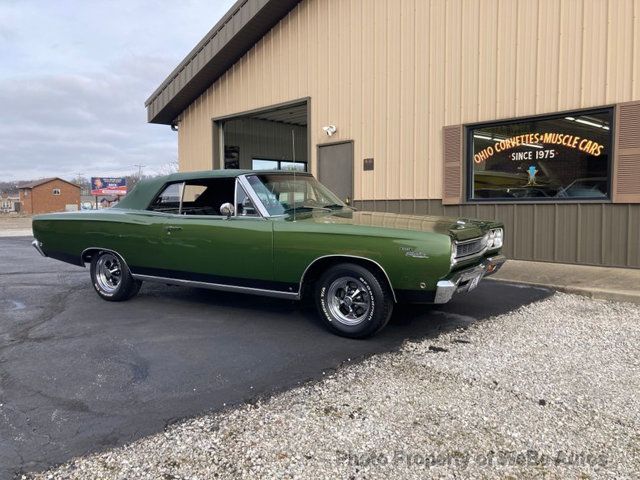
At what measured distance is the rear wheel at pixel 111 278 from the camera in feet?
19.9

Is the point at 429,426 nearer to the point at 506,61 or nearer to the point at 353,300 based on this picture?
the point at 353,300

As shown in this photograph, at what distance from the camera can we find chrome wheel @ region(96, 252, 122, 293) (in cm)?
621

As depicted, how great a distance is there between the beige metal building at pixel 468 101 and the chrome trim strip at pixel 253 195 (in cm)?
526

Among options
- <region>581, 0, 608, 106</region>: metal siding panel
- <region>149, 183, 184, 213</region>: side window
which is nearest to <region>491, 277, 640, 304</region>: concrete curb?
<region>581, 0, 608, 106</region>: metal siding panel

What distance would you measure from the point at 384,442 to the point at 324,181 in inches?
374

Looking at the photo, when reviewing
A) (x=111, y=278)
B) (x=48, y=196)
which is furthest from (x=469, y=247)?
(x=48, y=196)

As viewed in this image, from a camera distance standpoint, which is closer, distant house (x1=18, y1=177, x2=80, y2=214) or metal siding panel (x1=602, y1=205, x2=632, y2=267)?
metal siding panel (x1=602, y1=205, x2=632, y2=267)

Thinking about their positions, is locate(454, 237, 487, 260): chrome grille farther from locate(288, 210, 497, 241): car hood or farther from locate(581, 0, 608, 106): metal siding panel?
locate(581, 0, 608, 106): metal siding panel

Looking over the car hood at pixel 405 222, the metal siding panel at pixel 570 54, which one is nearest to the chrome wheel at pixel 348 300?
the car hood at pixel 405 222

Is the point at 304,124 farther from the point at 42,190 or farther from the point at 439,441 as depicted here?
the point at 42,190

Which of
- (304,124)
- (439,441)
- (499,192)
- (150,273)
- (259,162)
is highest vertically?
(304,124)

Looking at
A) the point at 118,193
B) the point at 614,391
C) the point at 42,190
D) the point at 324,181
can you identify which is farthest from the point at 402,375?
the point at 42,190

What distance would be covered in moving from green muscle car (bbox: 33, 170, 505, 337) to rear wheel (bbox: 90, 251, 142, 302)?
12mm

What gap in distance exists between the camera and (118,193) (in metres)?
70.6
